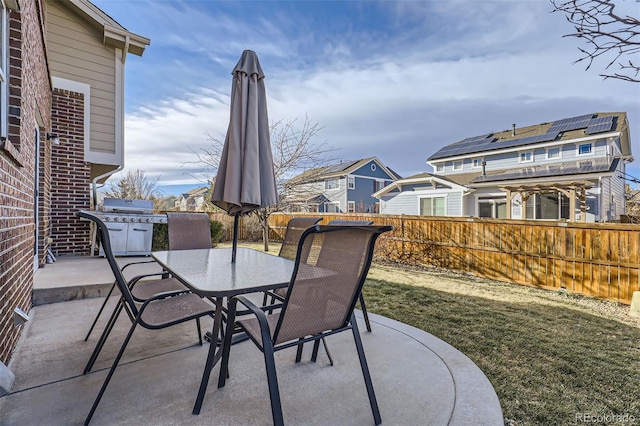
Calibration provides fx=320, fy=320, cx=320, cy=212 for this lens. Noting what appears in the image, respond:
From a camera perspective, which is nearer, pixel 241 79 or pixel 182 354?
pixel 182 354

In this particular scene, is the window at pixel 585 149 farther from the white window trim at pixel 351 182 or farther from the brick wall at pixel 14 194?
the brick wall at pixel 14 194

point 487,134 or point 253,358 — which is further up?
point 487,134

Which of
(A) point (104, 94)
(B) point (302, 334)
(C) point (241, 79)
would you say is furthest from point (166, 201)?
(B) point (302, 334)

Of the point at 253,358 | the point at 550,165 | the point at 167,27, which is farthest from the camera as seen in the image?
the point at 550,165

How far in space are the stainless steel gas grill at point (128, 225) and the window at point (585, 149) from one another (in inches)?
672

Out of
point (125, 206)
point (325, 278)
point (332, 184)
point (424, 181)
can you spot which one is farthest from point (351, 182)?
point (325, 278)

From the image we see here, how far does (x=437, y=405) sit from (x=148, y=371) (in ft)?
6.68

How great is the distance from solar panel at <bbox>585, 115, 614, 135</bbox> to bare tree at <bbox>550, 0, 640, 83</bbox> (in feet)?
52.2

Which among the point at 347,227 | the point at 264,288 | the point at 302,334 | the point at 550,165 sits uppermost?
the point at 550,165

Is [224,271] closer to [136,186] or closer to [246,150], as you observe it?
[246,150]

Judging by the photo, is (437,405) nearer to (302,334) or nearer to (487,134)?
(302,334)

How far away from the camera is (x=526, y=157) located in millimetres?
16031

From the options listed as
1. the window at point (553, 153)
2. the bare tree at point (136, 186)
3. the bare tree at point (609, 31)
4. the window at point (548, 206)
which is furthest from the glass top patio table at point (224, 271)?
the window at point (553, 153)

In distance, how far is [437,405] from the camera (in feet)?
6.58
